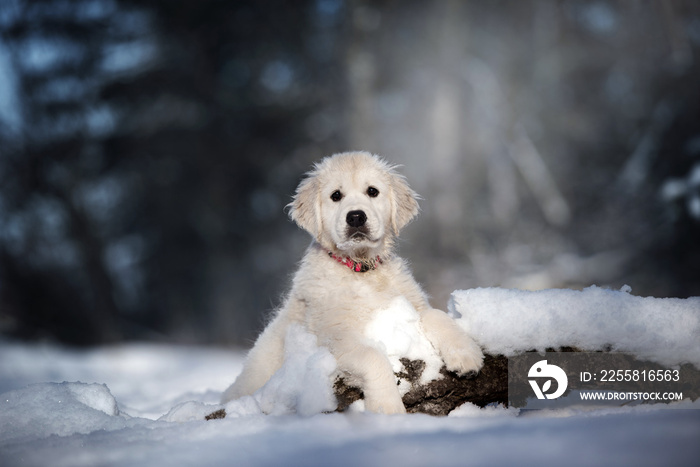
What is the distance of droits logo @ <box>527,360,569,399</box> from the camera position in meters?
2.82

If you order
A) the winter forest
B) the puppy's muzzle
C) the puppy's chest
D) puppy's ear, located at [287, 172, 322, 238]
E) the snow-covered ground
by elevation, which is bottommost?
the snow-covered ground

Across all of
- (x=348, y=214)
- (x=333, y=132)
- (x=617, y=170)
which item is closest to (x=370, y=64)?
(x=333, y=132)

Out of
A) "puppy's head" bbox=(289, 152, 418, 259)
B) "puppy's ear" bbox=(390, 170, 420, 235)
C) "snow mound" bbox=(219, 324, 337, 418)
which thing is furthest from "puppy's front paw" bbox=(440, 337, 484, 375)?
"puppy's ear" bbox=(390, 170, 420, 235)

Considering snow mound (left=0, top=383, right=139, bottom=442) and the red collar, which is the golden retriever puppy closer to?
the red collar

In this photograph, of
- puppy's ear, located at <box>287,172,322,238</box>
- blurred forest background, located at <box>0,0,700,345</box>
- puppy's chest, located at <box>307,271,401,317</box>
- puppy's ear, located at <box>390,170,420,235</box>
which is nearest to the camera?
puppy's chest, located at <box>307,271,401,317</box>

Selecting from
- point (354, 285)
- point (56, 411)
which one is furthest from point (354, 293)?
point (56, 411)

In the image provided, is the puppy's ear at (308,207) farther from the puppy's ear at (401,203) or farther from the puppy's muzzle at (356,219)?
the puppy's ear at (401,203)

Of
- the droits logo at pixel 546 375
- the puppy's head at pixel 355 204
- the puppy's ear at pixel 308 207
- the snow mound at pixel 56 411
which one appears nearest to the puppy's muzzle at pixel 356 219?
the puppy's head at pixel 355 204

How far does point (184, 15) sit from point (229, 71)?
204 cm

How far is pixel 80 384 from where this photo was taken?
11.0 feet

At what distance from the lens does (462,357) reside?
2.71m

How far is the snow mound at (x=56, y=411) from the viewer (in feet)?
9.26

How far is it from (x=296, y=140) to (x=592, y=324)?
12628 millimetres

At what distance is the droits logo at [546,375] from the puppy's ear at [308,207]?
1685 millimetres
